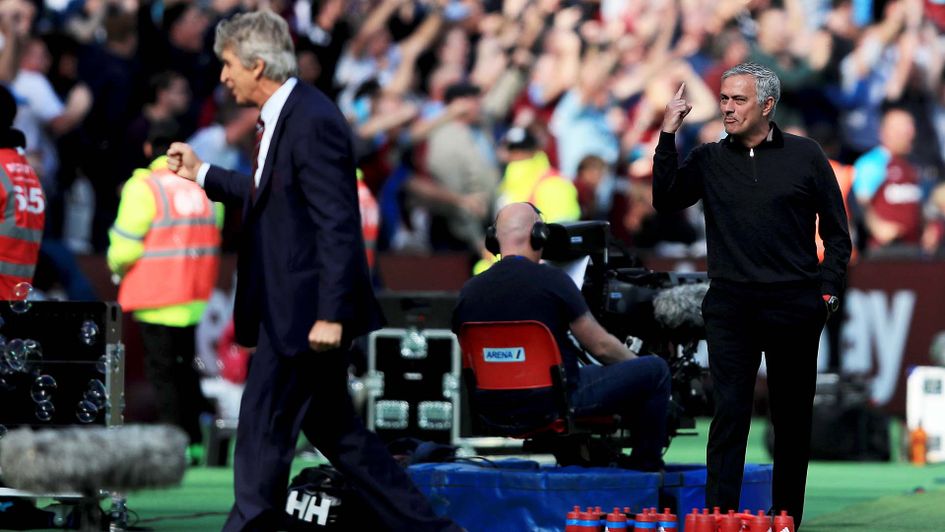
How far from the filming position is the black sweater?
830cm

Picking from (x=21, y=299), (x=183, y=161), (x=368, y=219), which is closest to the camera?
(x=183, y=161)

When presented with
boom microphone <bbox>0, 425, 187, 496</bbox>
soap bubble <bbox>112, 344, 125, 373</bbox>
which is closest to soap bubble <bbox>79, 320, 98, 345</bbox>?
soap bubble <bbox>112, 344, 125, 373</bbox>

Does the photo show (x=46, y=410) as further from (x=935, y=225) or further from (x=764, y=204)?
(x=935, y=225)

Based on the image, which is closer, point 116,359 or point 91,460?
point 91,460

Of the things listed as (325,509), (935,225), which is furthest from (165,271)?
(935,225)

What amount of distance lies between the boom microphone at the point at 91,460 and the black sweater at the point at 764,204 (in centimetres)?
326

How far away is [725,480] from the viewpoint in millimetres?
8336

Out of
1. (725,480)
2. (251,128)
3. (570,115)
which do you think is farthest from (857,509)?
(570,115)

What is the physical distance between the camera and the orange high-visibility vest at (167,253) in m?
12.7

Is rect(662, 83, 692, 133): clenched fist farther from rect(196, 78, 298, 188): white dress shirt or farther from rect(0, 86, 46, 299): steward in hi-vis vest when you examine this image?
rect(0, 86, 46, 299): steward in hi-vis vest

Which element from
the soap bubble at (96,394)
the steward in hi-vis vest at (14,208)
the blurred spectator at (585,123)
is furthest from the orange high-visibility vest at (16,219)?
the blurred spectator at (585,123)

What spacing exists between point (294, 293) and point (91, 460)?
1.73m

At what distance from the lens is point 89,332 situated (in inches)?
354

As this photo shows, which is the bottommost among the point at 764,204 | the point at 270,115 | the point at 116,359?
the point at 116,359
